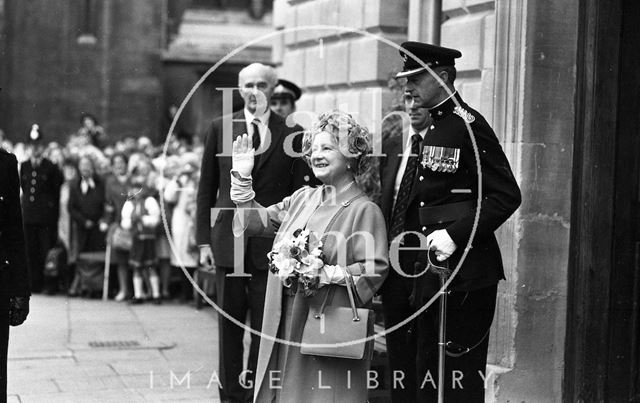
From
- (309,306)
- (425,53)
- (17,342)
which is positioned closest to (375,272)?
(309,306)

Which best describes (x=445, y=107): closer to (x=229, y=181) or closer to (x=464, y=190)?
(x=464, y=190)

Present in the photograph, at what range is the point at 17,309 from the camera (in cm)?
595

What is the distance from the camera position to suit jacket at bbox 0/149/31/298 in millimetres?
5902

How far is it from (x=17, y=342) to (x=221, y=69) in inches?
739

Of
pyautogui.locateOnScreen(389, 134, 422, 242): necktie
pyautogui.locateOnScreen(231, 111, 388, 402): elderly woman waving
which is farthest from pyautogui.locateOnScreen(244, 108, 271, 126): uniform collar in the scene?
pyautogui.locateOnScreen(231, 111, 388, 402): elderly woman waving

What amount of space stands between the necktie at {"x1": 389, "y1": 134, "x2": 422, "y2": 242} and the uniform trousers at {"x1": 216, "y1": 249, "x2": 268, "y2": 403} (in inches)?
47.1

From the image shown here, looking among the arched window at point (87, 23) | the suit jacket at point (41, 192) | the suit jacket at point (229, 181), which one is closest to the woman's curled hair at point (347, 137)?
the suit jacket at point (229, 181)

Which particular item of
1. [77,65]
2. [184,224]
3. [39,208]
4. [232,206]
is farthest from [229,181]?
[77,65]

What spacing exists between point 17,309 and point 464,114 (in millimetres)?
2555

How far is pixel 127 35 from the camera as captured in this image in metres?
27.5

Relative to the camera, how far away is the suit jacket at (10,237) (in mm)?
5902

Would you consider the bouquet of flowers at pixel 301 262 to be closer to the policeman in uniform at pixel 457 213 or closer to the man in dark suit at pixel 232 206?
the policeman in uniform at pixel 457 213

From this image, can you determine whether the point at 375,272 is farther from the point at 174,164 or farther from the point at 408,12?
the point at 174,164

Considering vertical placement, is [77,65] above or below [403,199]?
above
